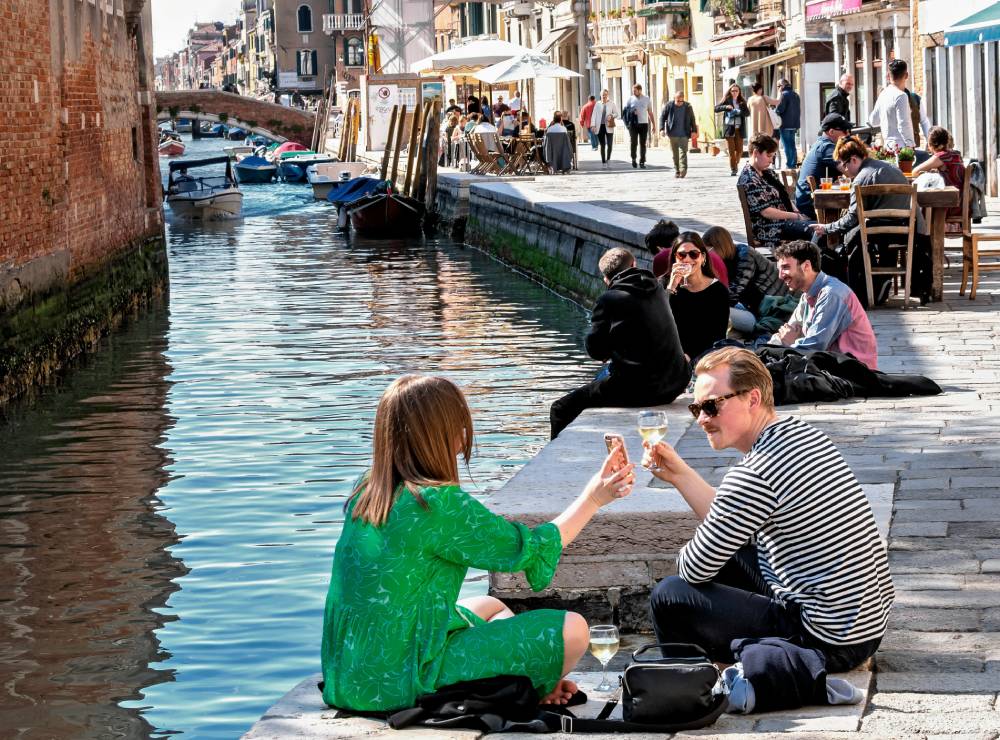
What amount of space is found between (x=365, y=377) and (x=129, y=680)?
849 centimetres

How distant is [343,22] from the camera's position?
388ft

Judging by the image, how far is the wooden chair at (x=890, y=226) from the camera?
40.4ft

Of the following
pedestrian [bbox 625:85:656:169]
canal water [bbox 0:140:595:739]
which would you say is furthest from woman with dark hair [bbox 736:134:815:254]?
pedestrian [bbox 625:85:656:169]

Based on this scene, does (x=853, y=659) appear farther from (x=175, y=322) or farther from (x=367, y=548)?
(x=175, y=322)

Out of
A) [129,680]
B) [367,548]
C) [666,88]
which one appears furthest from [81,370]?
[666,88]

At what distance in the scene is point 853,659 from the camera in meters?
4.91

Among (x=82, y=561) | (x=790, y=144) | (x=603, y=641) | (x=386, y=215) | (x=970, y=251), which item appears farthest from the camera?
(x=386, y=215)

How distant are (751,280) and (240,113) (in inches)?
2255

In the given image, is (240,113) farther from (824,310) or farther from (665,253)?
(824,310)

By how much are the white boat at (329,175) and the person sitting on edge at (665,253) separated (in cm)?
3365

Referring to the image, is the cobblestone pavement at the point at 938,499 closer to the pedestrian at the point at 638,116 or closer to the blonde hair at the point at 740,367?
the blonde hair at the point at 740,367

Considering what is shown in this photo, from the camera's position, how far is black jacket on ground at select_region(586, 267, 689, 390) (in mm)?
9016

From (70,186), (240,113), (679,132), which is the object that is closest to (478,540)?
(70,186)

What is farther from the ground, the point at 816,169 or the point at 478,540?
the point at 816,169
